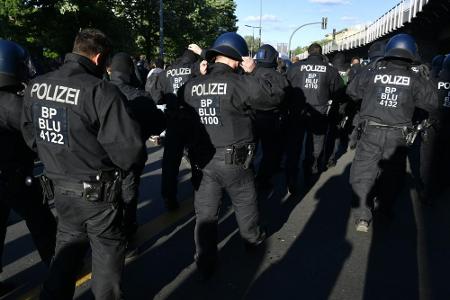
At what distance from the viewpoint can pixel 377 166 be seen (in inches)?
177

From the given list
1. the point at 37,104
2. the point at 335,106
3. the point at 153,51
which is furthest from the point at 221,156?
the point at 153,51

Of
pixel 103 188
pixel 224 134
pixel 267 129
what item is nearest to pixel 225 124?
pixel 224 134

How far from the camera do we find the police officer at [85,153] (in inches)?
92.9

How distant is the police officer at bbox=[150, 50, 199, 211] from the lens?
486cm

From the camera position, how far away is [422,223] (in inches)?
185

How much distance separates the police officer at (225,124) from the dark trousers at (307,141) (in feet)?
7.20

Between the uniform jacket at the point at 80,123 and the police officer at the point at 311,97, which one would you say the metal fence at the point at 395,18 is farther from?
the uniform jacket at the point at 80,123

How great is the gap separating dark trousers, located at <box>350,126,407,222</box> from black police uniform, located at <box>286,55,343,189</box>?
1.27m

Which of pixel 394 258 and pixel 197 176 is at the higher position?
pixel 197 176

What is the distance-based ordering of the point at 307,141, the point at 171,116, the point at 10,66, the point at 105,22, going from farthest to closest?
the point at 105,22
the point at 307,141
the point at 171,116
the point at 10,66

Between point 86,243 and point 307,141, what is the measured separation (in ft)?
13.3

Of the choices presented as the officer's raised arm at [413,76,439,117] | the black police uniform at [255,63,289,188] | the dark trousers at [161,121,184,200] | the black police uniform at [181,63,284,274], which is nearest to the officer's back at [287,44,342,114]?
the black police uniform at [255,63,289,188]

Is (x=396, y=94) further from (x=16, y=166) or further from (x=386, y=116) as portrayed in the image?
(x=16, y=166)

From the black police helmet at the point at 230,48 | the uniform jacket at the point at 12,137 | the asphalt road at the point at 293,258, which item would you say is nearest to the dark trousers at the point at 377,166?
the asphalt road at the point at 293,258
